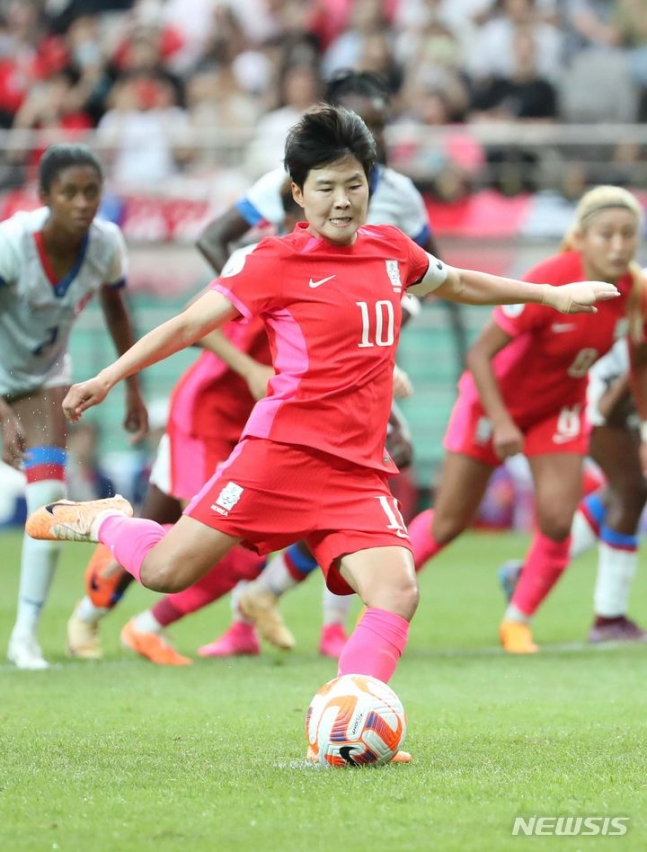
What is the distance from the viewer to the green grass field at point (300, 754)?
394 cm

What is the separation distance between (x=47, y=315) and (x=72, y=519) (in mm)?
2235

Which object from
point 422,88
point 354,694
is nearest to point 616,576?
point 354,694

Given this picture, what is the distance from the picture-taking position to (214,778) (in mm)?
4672

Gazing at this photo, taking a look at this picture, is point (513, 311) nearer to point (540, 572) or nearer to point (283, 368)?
point (540, 572)

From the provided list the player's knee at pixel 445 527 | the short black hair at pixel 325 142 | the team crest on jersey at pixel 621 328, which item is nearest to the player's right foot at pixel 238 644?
the player's knee at pixel 445 527

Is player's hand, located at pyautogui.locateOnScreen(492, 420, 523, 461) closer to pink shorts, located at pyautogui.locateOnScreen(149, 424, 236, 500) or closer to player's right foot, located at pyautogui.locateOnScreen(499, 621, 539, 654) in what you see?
player's right foot, located at pyautogui.locateOnScreen(499, 621, 539, 654)

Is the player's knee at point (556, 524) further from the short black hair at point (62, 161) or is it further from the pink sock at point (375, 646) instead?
the pink sock at point (375, 646)

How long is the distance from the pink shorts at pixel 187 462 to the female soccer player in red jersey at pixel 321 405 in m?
2.48

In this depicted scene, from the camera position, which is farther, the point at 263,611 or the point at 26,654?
the point at 263,611

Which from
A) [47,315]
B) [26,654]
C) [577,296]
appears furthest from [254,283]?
[26,654]

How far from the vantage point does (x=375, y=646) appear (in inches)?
197

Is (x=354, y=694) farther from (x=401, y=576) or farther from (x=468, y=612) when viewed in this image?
(x=468, y=612)

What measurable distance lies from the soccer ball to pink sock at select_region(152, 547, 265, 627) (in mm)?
3008

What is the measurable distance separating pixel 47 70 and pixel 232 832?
1529 centimetres
